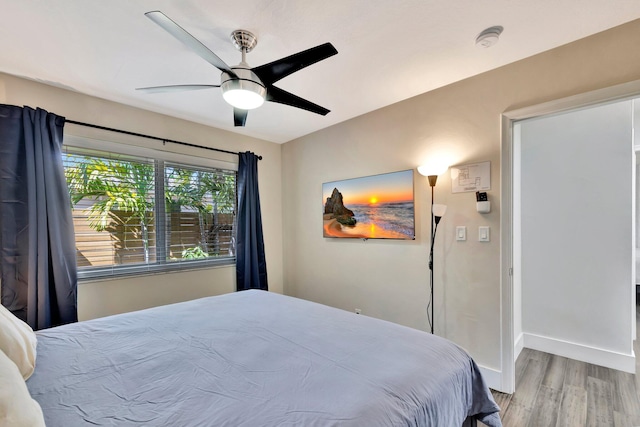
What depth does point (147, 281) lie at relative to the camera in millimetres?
2811

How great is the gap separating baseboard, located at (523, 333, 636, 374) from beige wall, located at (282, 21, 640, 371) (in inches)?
47.7

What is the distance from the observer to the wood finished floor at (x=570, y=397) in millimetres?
1868

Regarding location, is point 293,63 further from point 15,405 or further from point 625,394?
point 625,394

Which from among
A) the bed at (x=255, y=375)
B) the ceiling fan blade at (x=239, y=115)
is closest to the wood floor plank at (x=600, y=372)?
the bed at (x=255, y=375)

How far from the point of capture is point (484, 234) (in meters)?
2.24

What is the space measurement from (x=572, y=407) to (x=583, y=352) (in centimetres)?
102

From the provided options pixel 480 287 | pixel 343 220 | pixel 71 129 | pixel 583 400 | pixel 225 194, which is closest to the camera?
pixel 583 400

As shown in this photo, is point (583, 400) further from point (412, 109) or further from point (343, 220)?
point (412, 109)

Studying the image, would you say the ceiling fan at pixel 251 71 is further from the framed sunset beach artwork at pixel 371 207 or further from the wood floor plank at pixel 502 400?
the wood floor plank at pixel 502 400

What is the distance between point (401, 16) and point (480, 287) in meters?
2.02

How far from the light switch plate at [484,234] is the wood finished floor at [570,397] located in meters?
1.19

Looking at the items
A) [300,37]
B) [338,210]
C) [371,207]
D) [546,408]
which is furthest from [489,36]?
[546,408]

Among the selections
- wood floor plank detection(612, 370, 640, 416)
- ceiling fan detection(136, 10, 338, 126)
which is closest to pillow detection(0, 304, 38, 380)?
ceiling fan detection(136, 10, 338, 126)

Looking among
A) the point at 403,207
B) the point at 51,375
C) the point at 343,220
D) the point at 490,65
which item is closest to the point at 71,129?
the point at 51,375
